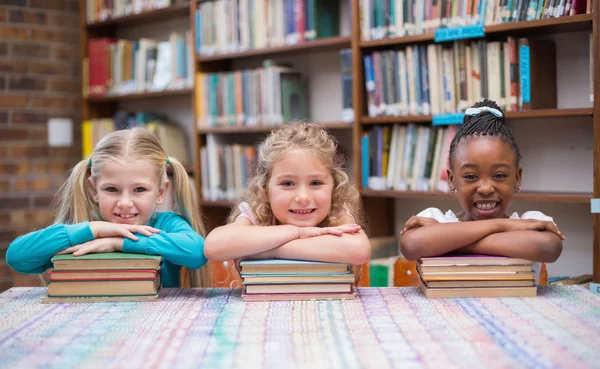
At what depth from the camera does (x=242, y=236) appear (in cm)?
149

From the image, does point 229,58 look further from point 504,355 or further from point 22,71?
point 504,355

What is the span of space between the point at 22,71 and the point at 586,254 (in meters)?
3.34

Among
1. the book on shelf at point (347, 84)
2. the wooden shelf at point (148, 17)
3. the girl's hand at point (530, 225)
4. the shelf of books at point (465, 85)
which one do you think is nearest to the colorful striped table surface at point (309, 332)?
the girl's hand at point (530, 225)

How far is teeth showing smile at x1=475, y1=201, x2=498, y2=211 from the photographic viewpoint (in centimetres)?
156

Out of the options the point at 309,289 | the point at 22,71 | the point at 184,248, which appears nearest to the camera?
the point at 309,289

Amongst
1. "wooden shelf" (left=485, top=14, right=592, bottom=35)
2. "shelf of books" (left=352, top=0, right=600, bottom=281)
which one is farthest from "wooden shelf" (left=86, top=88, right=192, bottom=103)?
"wooden shelf" (left=485, top=14, right=592, bottom=35)

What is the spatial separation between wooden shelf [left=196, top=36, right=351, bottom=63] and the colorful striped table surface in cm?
191

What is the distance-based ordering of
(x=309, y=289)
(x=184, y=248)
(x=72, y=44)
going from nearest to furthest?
(x=309, y=289) → (x=184, y=248) → (x=72, y=44)

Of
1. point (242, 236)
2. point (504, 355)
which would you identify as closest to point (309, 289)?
point (242, 236)

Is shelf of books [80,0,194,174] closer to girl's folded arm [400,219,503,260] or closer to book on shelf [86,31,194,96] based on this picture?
book on shelf [86,31,194,96]

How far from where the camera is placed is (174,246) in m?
1.56

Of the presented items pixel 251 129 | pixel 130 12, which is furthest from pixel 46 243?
pixel 130 12

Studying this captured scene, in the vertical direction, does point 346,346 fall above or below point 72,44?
below

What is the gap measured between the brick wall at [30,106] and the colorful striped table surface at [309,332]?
9.29ft
